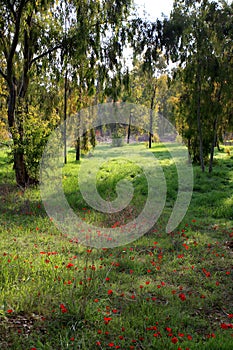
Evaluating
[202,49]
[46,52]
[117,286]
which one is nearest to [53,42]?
[46,52]

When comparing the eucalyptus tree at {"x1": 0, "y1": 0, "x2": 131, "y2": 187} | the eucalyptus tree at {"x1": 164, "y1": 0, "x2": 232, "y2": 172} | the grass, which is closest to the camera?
the grass

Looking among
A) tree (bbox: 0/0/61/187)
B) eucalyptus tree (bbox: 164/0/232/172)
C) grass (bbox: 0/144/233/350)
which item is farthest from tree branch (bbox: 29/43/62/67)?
grass (bbox: 0/144/233/350)

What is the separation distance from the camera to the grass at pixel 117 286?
4.17 meters

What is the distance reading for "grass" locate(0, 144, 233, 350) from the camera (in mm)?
4172

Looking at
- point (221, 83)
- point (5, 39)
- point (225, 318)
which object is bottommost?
point (225, 318)

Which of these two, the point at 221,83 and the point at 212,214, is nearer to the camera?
Answer: the point at 212,214

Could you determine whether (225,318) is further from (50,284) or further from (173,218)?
(173,218)

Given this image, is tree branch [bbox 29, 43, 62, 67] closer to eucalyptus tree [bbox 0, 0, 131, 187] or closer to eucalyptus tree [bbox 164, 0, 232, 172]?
eucalyptus tree [bbox 0, 0, 131, 187]

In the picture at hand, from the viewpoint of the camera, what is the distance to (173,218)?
1013cm

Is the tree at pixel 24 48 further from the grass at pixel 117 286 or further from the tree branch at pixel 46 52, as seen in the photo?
the grass at pixel 117 286

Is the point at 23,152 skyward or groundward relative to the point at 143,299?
skyward

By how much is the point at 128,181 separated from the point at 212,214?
16.2 feet

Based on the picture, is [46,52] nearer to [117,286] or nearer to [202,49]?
[202,49]

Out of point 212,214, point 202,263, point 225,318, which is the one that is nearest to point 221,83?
point 212,214
